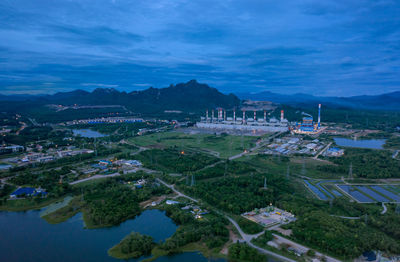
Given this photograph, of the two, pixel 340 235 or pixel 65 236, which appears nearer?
pixel 340 235

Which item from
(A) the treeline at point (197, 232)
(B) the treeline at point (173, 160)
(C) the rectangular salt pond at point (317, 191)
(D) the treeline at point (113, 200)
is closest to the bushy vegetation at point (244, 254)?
(A) the treeline at point (197, 232)

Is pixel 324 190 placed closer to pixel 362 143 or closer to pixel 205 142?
pixel 205 142

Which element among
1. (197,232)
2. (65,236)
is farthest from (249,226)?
(65,236)

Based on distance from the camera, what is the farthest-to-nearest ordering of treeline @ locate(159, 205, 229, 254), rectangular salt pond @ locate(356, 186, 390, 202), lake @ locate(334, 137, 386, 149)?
lake @ locate(334, 137, 386, 149) < rectangular salt pond @ locate(356, 186, 390, 202) < treeline @ locate(159, 205, 229, 254)

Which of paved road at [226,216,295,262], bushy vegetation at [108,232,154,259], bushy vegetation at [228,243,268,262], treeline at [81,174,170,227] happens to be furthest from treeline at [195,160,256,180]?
bushy vegetation at [228,243,268,262]

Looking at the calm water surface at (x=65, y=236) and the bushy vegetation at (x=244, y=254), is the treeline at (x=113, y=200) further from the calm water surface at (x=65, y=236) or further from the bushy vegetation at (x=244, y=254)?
the bushy vegetation at (x=244, y=254)

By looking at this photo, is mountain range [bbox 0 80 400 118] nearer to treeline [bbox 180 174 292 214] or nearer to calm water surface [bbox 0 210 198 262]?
treeline [bbox 180 174 292 214]
